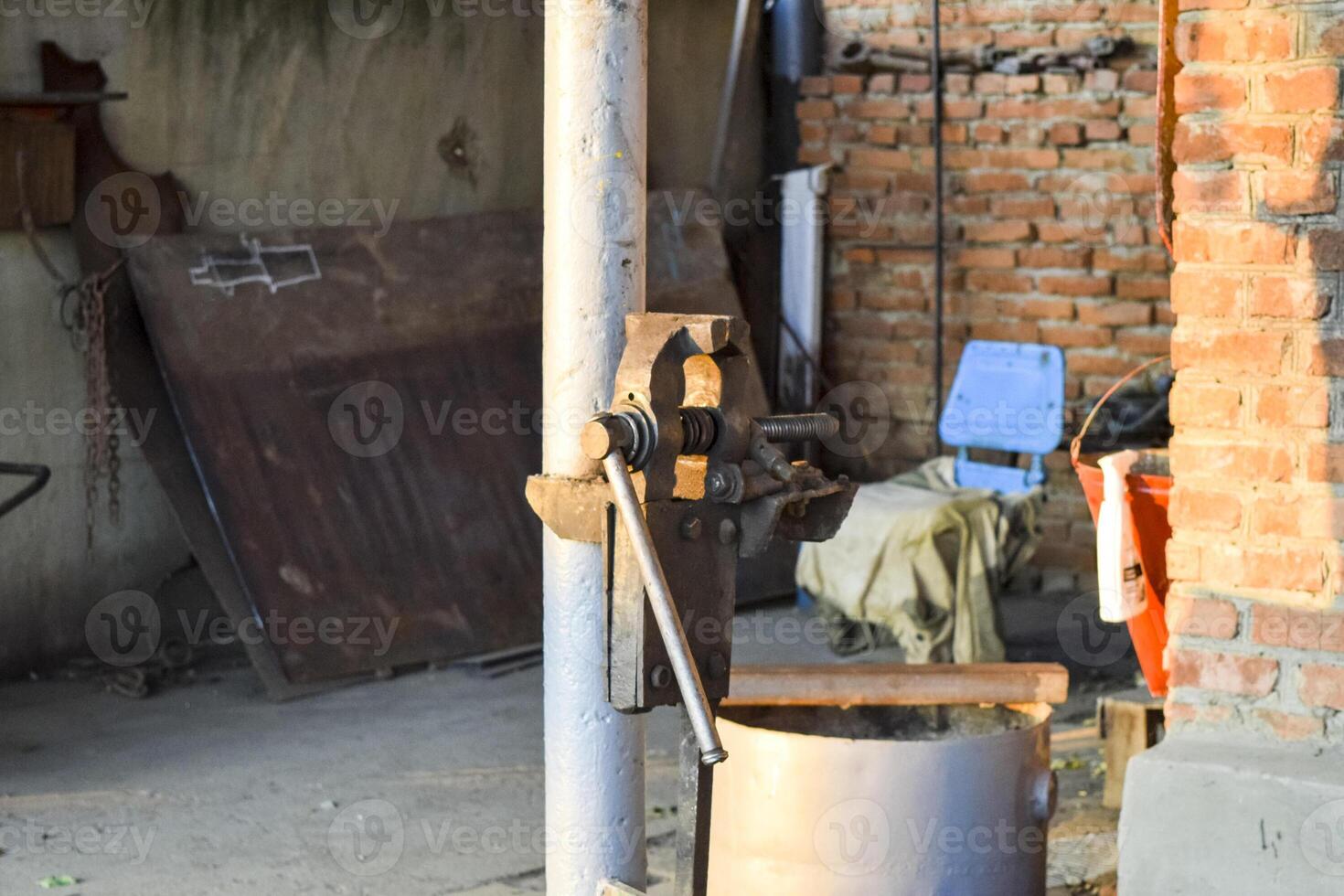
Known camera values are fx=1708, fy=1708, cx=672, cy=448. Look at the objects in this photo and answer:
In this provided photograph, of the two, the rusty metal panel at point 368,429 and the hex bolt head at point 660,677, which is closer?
the hex bolt head at point 660,677

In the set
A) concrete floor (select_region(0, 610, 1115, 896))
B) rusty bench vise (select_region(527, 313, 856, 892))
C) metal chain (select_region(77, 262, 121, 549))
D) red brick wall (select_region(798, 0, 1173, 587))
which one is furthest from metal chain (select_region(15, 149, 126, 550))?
rusty bench vise (select_region(527, 313, 856, 892))

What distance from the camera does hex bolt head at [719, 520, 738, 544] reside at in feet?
7.37

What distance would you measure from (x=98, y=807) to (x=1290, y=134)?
3.26 metres

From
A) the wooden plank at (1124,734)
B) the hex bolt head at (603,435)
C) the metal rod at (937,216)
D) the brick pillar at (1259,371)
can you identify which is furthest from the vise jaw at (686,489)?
the metal rod at (937,216)

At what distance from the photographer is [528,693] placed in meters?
5.49

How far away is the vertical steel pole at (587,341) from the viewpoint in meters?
2.51

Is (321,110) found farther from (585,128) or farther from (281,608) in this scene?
(585,128)

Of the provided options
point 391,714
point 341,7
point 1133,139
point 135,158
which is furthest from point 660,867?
point 1133,139

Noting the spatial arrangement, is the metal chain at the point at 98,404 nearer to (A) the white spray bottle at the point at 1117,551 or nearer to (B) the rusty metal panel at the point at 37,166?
(B) the rusty metal panel at the point at 37,166

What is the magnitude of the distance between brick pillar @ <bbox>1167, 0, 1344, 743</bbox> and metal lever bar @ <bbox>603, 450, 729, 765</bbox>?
1302mm

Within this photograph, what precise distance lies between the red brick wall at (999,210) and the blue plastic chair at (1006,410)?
31.1 inches

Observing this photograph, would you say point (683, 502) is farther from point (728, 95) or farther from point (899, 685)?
point (728, 95)

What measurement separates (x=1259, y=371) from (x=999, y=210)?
4164 millimetres

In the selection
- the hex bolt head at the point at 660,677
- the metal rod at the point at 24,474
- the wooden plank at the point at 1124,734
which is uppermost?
the hex bolt head at the point at 660,677
